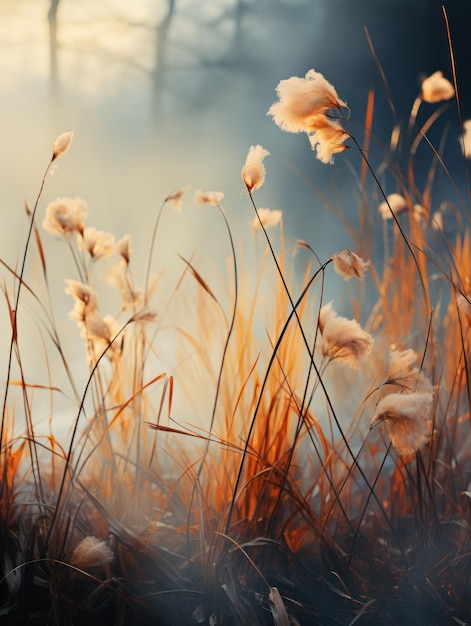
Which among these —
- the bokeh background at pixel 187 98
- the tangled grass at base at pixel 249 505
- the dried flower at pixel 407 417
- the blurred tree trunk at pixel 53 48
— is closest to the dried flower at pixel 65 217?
the tangled grass at base at pixel 249 505

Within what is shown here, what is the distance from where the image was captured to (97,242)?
102 cm

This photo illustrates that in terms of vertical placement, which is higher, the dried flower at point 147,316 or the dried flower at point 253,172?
the dried flower at point 253,172

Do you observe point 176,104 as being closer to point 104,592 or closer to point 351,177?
point 351,177

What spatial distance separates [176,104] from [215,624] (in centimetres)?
167

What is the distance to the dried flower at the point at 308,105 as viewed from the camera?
2.69 feet

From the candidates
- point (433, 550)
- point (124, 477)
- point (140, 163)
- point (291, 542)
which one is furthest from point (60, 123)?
point (433, 550)

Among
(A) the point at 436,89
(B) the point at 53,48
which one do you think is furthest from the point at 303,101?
(B) the point at 53,48

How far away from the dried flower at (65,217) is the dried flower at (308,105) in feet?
1.11

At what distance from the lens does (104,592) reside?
37.2 inches

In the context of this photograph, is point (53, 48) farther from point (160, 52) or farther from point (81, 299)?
point (81, 299)

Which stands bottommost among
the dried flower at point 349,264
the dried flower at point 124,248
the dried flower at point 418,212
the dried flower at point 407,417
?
the dried flower at point 407,417

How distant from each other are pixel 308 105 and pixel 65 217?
399mm

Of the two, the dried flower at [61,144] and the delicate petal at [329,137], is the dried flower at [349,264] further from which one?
the dried flower at [61,144]

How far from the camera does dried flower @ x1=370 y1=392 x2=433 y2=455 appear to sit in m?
0.74
